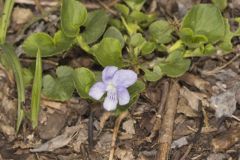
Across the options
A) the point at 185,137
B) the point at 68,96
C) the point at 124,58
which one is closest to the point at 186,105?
the point at 185,137

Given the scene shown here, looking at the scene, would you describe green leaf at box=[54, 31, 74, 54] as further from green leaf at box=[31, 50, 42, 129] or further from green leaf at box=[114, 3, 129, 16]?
green leaf at box=[114, 3, 129, 16]

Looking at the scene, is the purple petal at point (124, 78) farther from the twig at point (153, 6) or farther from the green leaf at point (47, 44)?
the twig at point (153, 6)

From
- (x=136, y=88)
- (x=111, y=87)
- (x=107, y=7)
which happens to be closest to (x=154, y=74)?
(x=136, y=88)

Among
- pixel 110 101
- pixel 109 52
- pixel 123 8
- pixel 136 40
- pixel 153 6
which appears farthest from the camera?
pixel 153 6

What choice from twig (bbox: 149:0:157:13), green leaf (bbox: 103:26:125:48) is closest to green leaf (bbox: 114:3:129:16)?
green leaf (bbox: 103:26:125:48)

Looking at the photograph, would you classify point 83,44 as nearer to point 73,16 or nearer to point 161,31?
point 73,16

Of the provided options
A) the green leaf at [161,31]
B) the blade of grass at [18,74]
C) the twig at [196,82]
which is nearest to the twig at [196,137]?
the twig at [196,82]
